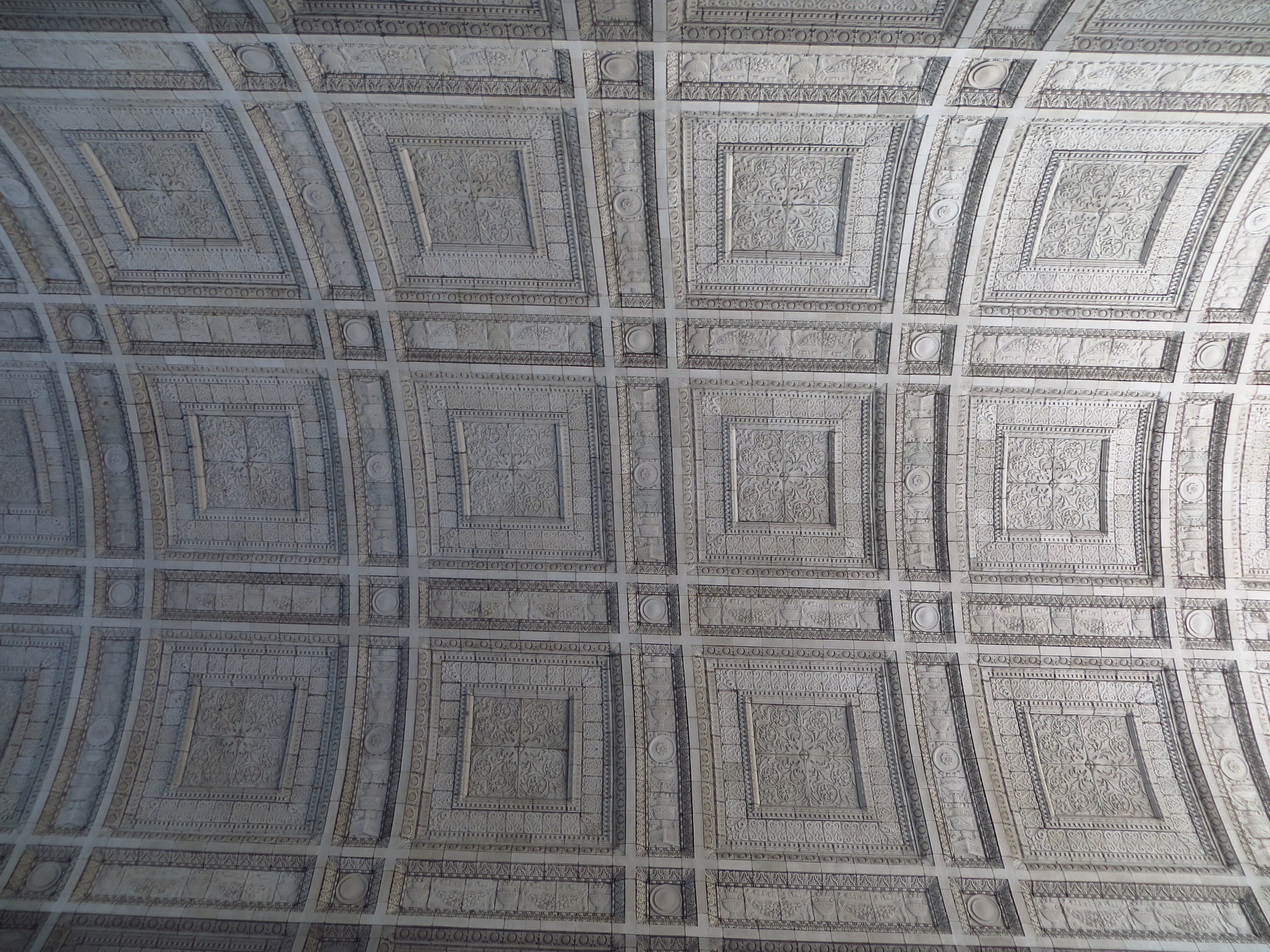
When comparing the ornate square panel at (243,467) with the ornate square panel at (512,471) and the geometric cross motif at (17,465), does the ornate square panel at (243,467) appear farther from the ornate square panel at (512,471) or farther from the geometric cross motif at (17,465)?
Result: the geometric cross motif at (17,465)

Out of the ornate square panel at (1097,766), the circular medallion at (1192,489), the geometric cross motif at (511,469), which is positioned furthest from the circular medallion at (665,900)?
the circular medallion at (1192,489)

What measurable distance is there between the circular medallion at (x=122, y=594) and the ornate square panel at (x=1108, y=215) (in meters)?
17.3

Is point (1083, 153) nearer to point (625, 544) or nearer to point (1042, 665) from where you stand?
point (1042, 665)

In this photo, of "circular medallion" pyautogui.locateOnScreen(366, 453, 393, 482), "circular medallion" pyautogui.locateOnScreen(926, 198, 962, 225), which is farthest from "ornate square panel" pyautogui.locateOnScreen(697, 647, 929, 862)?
"circular medallion" pyautogui.locateOnScreen(926, 198, 962, 225)

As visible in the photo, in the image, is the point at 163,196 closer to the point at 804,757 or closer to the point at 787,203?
the point at 787,203

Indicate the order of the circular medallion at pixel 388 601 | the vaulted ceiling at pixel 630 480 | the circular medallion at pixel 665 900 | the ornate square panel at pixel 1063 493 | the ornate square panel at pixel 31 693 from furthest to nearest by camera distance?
the circular medallion at pixel 388 601 → the ornate square panel at pixel 31 693 → the ornate square panel at pixel 1063 493 → the circular medallion at pixel 665 900 → the vaulted ceiling at pixel 630 480

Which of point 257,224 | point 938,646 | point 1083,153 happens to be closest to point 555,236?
point 257,224

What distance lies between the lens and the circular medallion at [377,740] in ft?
43.5

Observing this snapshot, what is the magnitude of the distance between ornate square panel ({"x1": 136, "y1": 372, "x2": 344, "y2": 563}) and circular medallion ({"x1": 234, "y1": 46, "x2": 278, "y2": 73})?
16.5ft

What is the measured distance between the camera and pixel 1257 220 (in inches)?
453

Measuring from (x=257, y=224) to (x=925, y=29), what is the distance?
11.2 meters

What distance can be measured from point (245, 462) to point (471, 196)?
22.8ft

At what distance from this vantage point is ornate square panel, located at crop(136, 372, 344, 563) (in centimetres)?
1306

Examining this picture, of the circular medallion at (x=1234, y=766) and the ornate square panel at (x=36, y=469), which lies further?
the ornate square panel at (x=36, y=469)
